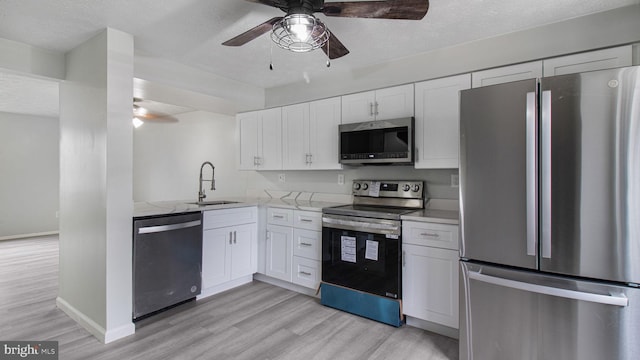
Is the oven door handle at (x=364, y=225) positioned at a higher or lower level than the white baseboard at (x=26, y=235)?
higher

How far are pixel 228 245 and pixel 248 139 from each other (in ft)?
4.70

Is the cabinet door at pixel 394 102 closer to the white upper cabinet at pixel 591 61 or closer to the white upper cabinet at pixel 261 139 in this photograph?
the white upper cabinet at pixel 591 61

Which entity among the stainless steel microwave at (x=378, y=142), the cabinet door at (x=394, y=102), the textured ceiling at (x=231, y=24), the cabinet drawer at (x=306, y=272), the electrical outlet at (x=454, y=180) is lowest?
the cabinet drawer at (x=306, y=272)

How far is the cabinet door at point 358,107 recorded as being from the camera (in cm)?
302

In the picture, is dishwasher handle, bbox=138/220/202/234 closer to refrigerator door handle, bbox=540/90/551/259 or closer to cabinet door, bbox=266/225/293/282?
cabinet door, bbox=266/225/293/282

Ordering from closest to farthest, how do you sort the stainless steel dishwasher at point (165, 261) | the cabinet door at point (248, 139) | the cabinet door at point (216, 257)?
the stainless steel dishwasher at point (165, 261), the cabinet door at point (216, 257), the cabinet door at point (248, 139)

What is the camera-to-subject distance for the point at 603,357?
1.56 m

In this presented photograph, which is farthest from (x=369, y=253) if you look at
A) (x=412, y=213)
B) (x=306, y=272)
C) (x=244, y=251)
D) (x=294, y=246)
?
(x=244, y=251)

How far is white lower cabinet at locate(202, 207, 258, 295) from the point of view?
3.04 metres

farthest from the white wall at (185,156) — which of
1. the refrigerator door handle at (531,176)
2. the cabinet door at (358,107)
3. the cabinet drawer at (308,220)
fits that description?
the refrigerator door handle at (531,176)

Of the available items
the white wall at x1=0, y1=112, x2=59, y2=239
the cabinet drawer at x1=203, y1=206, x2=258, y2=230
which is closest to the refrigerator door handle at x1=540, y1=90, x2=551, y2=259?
the cabinet drawer at x1=203, y1=206, x2=258, y2=230

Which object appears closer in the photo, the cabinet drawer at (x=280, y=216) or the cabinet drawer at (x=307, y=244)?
the cabinet drawer at (x=307, y=244)

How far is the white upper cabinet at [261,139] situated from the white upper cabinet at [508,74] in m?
2.12
